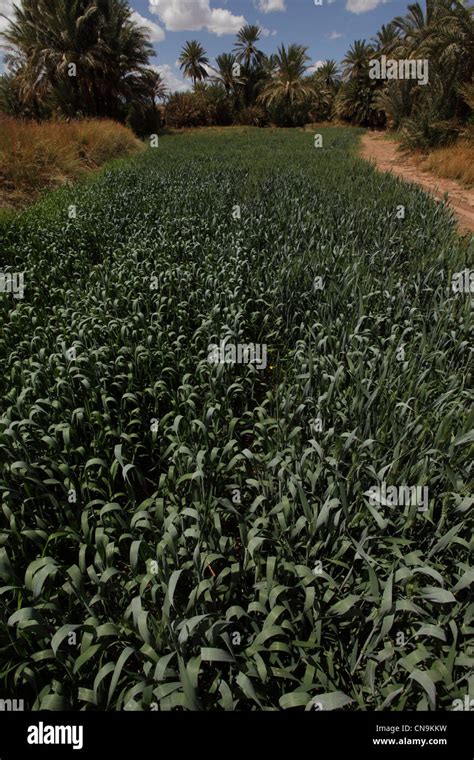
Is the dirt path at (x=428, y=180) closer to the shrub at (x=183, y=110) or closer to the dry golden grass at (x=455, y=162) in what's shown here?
the dry golden grass at (x=455, y=162)

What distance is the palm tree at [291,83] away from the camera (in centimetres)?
3912

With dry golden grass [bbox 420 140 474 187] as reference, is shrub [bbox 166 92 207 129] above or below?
above

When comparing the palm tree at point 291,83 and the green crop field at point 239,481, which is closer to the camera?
the green crop field at point 239,481

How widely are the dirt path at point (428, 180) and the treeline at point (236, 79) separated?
1200mm

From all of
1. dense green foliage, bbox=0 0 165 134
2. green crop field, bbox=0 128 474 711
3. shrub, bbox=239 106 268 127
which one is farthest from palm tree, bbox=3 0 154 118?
green crop field, bbox=0 128 474 711

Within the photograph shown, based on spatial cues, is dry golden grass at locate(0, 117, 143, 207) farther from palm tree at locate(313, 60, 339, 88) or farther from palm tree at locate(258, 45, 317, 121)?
palm tree at locate(313, 60, 339, 88)

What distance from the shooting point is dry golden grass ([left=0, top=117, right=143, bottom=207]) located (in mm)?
9852

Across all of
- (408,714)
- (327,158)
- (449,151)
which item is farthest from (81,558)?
(449,151)

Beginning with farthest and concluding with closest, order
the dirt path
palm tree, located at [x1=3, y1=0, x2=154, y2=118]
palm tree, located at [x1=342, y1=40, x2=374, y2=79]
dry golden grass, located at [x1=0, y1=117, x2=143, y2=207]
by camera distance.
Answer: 1. palm tree, located at [x1=342, y1=40, x2=374, y2=79]
2. palm tree, located at [x1=3, y1=0, x2=154, y2=118]
3. dry golden grass, located at [x1=0, y1=117, x2=143, y2=207]
4. the dirt path

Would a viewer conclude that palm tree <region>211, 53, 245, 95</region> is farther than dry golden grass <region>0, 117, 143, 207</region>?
Yes

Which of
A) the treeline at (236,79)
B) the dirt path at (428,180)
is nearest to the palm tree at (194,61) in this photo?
the treeline at (236,79)

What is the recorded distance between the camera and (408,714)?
5.29 ft

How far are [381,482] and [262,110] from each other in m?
50.0

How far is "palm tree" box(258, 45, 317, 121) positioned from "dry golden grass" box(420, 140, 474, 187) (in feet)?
99.1
